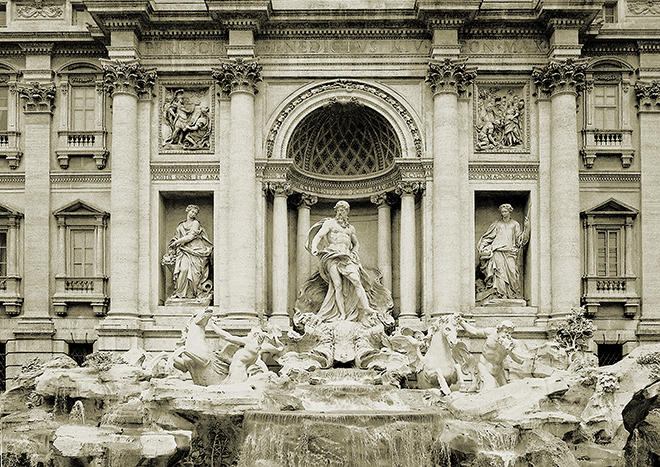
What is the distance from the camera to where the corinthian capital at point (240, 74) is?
25.8 m

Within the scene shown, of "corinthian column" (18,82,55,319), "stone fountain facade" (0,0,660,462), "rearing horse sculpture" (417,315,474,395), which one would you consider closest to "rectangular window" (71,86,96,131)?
"stone fountain facade" (0,0,660,462)

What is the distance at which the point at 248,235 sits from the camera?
25.5 m

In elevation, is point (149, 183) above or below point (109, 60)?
below

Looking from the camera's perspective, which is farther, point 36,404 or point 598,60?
point 598,60

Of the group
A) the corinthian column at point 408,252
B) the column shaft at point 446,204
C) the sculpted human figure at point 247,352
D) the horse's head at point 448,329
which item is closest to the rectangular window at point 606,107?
the column shaft at point 446,204

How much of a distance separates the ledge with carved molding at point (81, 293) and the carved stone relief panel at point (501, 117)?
39.9ft

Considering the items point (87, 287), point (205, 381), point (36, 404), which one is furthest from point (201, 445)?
point (87, 287)

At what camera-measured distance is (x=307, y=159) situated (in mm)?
27734

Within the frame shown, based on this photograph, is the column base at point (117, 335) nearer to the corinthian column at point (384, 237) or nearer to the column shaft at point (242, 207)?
the column shaft at point (242, 207)

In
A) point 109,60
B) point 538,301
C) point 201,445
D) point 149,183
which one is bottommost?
point 201,445

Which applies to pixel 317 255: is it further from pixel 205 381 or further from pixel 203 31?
pixel 203 31

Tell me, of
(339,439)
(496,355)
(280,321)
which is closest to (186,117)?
(280,321)

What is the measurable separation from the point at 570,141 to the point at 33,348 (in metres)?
17.3

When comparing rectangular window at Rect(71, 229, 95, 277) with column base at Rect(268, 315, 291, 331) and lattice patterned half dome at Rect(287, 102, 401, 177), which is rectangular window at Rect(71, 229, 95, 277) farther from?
lattice patterned half dome at Rect(287, 102, 401, 177)
